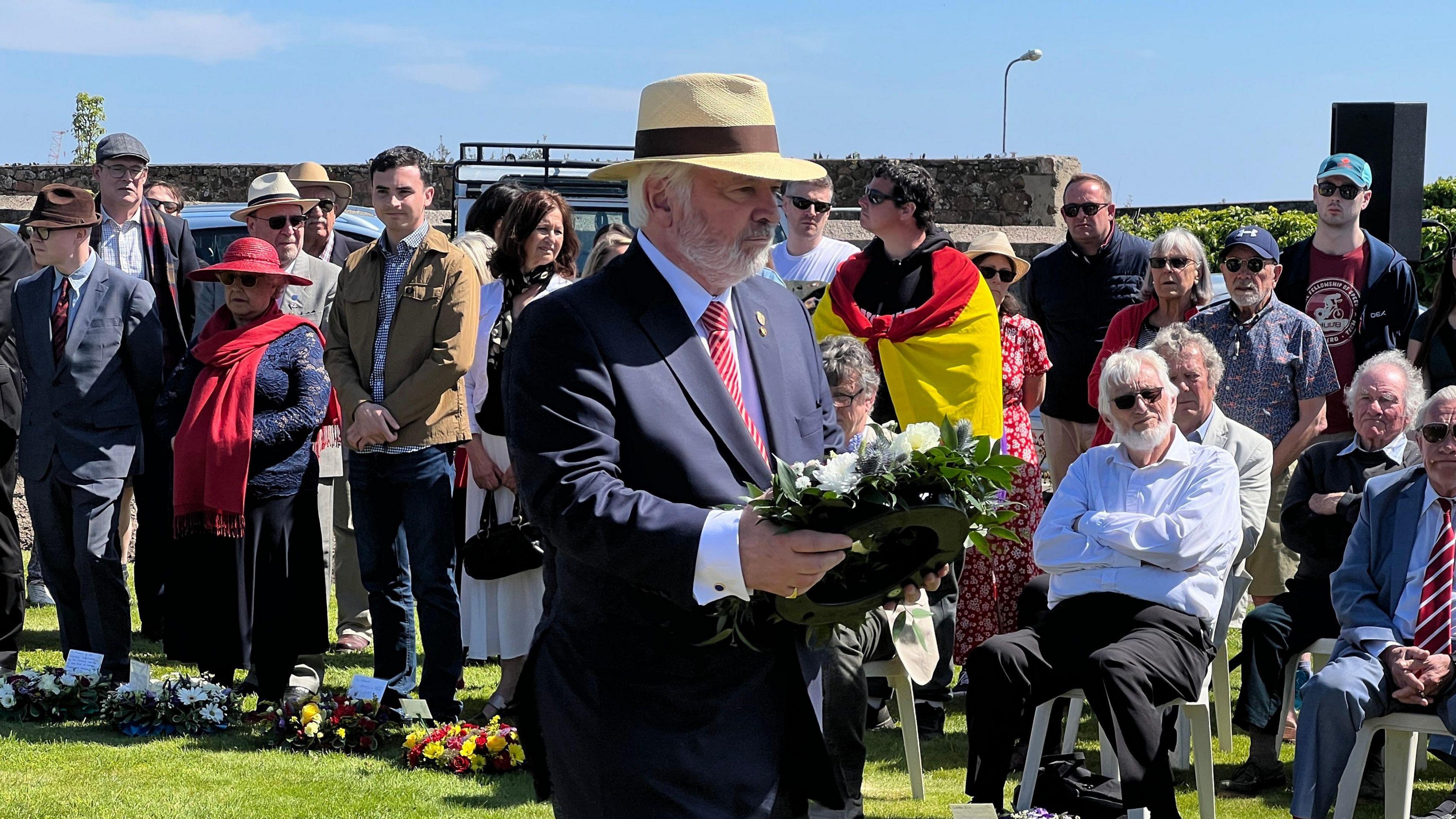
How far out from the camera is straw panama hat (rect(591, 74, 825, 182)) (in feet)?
8.56

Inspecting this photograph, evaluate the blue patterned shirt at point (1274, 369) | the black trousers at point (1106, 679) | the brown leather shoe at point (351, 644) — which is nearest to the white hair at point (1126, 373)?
the black trousers at point (1106, 679)

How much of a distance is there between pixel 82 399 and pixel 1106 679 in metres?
4.47

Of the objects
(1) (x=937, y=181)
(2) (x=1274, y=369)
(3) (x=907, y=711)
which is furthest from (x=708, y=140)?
(1) (x=937, y=181)

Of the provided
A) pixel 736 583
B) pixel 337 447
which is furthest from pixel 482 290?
pixel 736 583

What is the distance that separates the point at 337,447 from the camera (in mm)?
7715

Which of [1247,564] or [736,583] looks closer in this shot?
[736,583]

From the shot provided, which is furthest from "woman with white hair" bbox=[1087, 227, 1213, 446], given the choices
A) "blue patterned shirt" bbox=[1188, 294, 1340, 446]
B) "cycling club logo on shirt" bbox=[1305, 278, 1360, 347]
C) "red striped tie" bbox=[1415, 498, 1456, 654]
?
"red striped tie" bbox=[1415, 498, 1456, 654]

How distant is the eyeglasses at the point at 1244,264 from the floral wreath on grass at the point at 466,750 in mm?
3710

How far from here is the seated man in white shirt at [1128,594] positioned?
4.67 m

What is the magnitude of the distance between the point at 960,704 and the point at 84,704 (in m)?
3.71

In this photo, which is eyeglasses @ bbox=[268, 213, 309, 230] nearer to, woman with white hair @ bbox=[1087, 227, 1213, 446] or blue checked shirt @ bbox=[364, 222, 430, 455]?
blue checked shirt @ bbox=[364, 222, 430, 455]

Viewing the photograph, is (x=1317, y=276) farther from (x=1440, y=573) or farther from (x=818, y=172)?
(x=818, y=172)

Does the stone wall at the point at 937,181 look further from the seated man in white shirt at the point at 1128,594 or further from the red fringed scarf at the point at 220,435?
the seated man in white shirt at the point at 1128,594

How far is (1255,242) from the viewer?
21.7 ft
